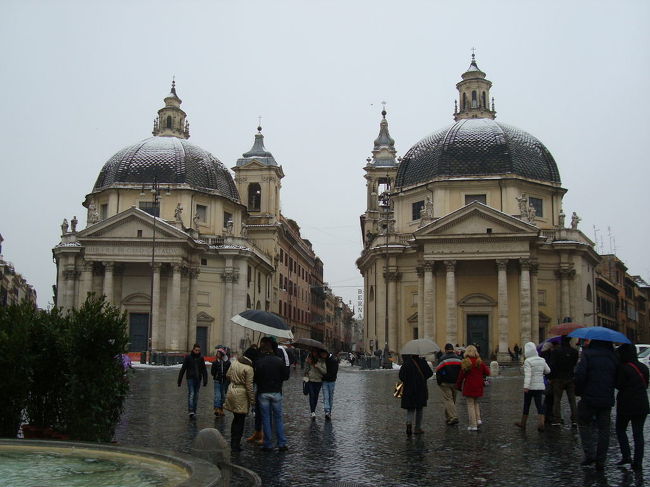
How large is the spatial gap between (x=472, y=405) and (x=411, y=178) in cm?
4283

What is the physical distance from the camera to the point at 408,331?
5334 cm

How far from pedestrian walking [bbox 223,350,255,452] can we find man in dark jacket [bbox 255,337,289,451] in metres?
0.19

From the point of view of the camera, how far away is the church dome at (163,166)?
57.0 meters

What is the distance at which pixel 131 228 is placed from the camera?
5178 cm

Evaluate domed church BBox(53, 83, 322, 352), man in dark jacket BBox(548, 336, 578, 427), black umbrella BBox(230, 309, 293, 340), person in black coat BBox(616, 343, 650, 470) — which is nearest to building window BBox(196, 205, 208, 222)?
domed church BBox(53, 83, 322, 352)

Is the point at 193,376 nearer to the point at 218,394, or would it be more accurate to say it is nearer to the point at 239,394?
the point at 218,394

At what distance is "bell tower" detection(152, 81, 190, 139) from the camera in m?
63.1

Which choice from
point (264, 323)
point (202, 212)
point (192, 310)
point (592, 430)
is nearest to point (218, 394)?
point (264, 323)

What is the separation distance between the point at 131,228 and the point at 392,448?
41.9m

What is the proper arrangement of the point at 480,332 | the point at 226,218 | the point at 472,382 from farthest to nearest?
the point at 226,218, the point at 480,332, the point at 472,382

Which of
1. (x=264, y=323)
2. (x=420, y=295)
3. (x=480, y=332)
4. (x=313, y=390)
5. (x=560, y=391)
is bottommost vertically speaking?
(x=313, y=390)

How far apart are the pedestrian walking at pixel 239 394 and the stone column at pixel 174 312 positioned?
4060 cm

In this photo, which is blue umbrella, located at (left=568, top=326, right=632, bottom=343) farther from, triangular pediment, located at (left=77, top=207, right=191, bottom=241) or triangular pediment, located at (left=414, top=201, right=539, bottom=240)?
triangular pediment, located at (left=77, top=207, right=191, bottom=241)

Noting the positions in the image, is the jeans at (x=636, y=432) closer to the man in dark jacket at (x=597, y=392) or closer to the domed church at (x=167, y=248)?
the man in dark jacket at (x=597, y=392)
